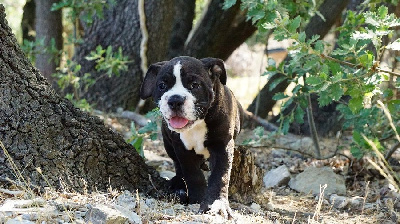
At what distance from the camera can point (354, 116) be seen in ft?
20.5

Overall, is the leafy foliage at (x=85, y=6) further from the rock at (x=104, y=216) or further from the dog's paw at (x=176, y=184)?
the rock at (x=104, y=216)

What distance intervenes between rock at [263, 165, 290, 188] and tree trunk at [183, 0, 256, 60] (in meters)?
2.78

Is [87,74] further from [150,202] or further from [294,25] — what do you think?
[150,202]

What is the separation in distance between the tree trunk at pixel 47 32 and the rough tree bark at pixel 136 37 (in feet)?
1.46

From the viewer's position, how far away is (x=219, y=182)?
172 inches

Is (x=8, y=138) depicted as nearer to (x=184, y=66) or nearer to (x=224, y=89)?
(x=184, y=66)

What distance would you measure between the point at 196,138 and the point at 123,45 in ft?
14.5

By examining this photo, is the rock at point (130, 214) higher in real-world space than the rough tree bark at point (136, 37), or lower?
lower

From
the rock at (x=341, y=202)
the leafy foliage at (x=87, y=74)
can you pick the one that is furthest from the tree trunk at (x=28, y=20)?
the rock at (x=341, y=202)

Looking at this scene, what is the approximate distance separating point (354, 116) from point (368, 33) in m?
1.73

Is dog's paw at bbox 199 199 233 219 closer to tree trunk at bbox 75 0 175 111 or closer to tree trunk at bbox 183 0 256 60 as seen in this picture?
tree trunk at bbox 75 0 175 111

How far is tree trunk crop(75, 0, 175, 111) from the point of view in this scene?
8.59 metres

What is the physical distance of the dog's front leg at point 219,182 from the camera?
4.19 meters

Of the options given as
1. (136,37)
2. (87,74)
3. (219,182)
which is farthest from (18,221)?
(136,37)
